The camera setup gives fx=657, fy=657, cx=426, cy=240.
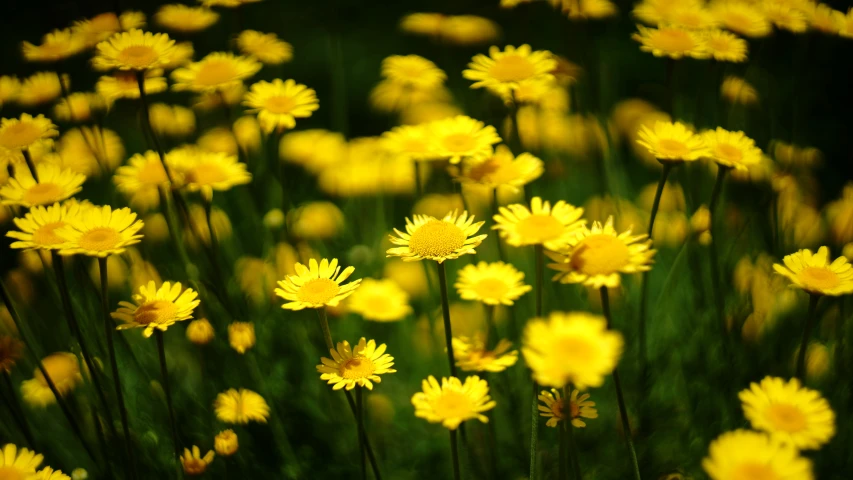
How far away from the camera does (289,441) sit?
1874 mm

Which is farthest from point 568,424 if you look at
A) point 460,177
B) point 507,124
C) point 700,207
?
point 507,124

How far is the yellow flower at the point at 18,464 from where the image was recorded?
1271 millimetres

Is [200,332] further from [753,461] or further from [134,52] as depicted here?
[753,461]

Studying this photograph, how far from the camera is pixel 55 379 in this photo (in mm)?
1757

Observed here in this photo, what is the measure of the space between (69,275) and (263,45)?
3.64 ft

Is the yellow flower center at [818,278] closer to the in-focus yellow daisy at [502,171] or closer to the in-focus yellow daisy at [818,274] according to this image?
the in-focus yellow daisy at [818,274]

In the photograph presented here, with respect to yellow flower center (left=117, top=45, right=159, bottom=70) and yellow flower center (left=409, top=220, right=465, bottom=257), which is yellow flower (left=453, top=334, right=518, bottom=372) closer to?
yellow flower center (left=409, top=220, right=465, bottom=257)

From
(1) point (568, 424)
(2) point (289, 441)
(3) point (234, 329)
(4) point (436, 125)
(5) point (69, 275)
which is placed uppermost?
(4) point (436, 125)

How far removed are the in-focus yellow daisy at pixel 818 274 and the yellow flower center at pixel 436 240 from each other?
2.14 ft

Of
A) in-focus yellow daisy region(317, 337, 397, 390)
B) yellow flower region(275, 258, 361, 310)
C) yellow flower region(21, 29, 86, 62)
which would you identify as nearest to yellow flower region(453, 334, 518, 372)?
in-focus yellow daisy region(317, 337, 397, 390)

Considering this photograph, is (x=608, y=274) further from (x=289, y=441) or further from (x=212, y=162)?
(x=212, y=162)

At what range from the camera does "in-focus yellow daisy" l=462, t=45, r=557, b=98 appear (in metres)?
1.64

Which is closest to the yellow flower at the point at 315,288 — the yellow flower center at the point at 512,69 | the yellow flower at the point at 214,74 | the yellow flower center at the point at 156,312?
the yellow flower center at the point at 156,312

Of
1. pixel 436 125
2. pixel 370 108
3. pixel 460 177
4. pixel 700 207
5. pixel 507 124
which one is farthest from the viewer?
pixel 370 108
